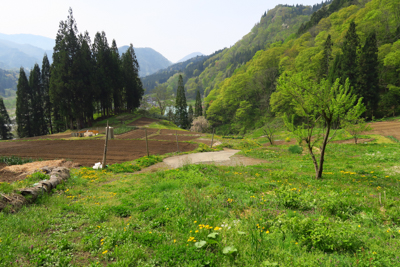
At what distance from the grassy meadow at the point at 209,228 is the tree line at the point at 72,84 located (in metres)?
37.0

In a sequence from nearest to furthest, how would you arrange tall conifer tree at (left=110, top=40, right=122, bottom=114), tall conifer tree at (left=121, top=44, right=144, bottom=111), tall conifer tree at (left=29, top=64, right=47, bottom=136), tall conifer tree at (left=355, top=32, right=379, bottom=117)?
tall conifer tree at (left=355, top=32, right=379, bottom=117) < tall conifer tree at (left=29, top=64, right=47, bottom=136) < tall conifer tree at (left=110, top=40, right=122, bottom=114) < tall conifer tree at (left=121, top=44, right=144, bottom=111)

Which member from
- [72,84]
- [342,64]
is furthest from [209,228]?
[72,84]

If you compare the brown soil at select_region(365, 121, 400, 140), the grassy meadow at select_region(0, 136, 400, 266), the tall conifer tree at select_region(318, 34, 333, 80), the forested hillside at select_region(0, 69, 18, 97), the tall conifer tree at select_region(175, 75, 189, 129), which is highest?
the forested hillside at select_region(0, 69, 18, 97)

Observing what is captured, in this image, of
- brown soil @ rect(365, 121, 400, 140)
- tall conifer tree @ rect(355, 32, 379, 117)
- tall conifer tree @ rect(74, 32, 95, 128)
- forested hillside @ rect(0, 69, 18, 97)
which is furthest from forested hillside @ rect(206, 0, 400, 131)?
forested hillside @ rect(0, 69, 18, 97)

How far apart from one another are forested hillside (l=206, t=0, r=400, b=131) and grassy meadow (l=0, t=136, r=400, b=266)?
21.7 meters

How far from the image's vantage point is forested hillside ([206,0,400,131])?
30.1 meters

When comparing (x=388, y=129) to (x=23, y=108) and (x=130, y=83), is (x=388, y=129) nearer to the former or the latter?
(x=130, y=83)

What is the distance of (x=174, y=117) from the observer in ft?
202

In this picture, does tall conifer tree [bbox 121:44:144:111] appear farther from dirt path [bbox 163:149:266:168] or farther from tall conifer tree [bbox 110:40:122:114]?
dirt path [bbox 163:149:266:168]

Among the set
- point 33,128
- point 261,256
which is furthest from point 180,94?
point 261,256

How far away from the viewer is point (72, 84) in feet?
117

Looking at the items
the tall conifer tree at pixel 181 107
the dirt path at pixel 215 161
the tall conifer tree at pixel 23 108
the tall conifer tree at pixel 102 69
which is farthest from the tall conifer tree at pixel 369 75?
the tall conifer tree at pixel 23 108

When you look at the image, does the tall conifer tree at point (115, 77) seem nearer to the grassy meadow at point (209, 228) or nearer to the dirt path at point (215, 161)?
the dirt path at point (215, 161)

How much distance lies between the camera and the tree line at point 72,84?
36312mm
